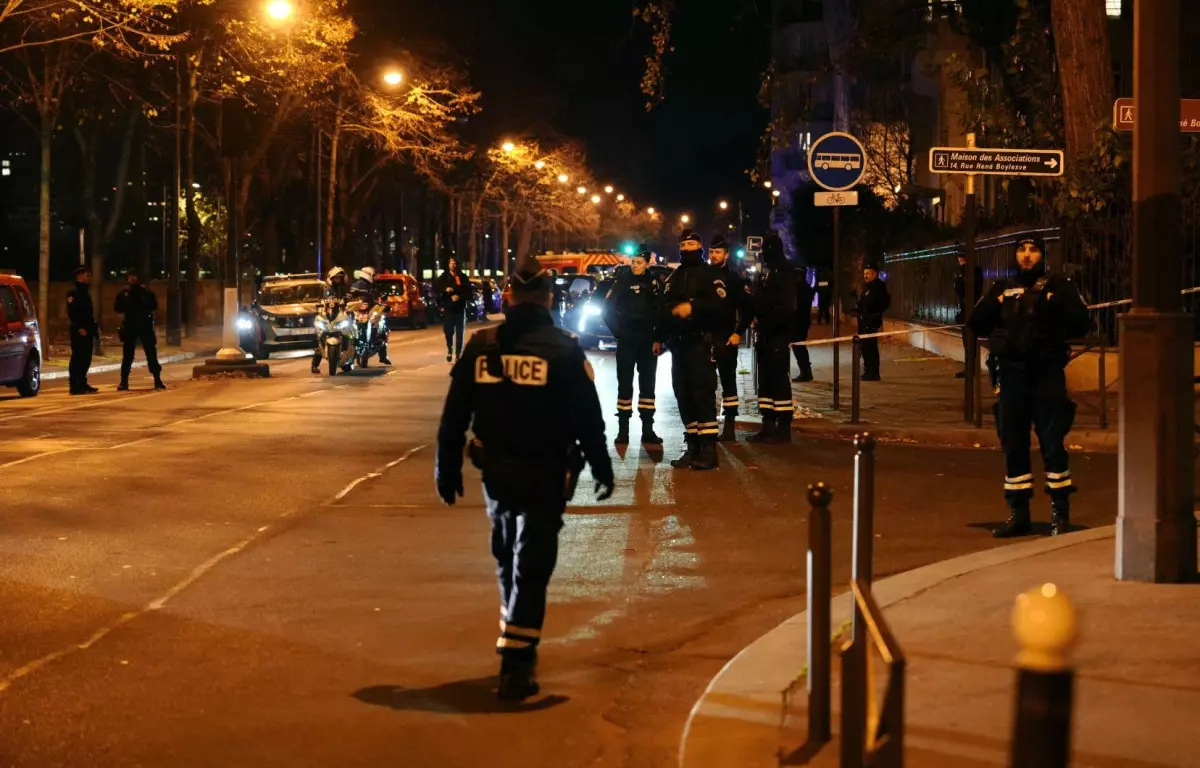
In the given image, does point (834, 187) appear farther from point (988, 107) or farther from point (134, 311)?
point (134, 311)

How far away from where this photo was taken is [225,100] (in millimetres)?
27891

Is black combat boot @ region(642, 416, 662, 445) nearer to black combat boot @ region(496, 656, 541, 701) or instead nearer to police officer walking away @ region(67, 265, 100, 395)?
black combat boot @ region(496, 656, 541, 701)

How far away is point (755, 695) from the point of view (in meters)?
6.45

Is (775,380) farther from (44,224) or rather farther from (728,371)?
(44,224)

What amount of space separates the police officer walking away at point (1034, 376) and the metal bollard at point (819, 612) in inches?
198

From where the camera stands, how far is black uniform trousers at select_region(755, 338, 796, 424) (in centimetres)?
1634

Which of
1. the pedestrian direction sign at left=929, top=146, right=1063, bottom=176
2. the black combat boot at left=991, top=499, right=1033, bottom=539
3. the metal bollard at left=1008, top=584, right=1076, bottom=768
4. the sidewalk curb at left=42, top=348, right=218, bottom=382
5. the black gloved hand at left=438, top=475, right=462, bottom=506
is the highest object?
the pedestrian direction sign at left=929, top=146, right=1063, bottom=176

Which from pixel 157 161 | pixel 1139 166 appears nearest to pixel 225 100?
pixel 1139 166

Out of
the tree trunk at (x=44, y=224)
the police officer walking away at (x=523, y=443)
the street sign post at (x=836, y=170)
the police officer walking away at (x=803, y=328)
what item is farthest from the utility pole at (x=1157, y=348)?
the tree trunk at (x=44, y=224)

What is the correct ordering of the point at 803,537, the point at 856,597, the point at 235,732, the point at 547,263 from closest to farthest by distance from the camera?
the point at 856,597 → the point at 235,732 → the point at 803,537 → the point at 547,263

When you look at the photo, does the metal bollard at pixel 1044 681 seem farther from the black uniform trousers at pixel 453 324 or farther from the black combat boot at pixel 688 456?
the black uniform trousers at pixel 453 324

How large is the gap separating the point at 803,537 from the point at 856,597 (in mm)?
6682

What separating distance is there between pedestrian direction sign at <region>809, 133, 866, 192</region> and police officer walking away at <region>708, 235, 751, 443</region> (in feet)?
12.1

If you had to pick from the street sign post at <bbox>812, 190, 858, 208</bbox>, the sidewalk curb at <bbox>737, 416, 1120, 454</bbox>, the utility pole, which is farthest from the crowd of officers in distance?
the utility pole
